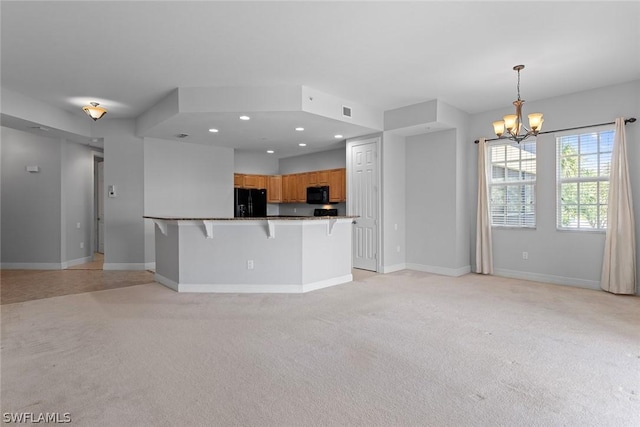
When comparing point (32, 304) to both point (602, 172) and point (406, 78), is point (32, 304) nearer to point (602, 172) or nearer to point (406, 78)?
point (406, 78)

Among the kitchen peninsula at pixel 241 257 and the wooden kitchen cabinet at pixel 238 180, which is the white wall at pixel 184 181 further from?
the kitchen peninsula at pixel 241 257

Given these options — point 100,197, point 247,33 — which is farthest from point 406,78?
point 100,197

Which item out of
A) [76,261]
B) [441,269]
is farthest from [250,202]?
[441,269]

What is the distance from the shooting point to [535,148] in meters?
5.62

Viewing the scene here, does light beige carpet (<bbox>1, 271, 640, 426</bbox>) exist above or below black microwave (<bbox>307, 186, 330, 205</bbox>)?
below

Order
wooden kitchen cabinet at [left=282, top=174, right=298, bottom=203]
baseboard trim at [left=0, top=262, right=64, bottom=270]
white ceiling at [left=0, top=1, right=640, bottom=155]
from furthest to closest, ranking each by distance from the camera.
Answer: wooden kitchen cabinet at [left=282, top=174, right=298, bottom=203], baseboard trim at [left=0, top=262, right=64, bottom=270], white ceiling at [left=0, top=1, right=640, bottom=155]

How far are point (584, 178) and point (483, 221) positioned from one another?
1.55 metres

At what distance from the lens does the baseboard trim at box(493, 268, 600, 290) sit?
5.08 metres

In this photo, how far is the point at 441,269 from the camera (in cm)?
618

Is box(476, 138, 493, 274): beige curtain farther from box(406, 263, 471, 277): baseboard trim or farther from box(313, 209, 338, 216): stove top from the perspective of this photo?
box(313, 209, 338, 216): stove top

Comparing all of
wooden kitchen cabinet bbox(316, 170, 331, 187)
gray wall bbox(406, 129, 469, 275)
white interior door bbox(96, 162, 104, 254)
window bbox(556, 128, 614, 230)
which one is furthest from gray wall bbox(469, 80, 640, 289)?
white interior door bbox(96, 162, 104, 254)

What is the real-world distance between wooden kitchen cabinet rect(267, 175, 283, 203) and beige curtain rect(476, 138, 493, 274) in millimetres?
5055

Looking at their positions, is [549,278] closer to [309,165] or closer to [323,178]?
[323,178]

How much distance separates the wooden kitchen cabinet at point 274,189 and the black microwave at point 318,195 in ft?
4.31
